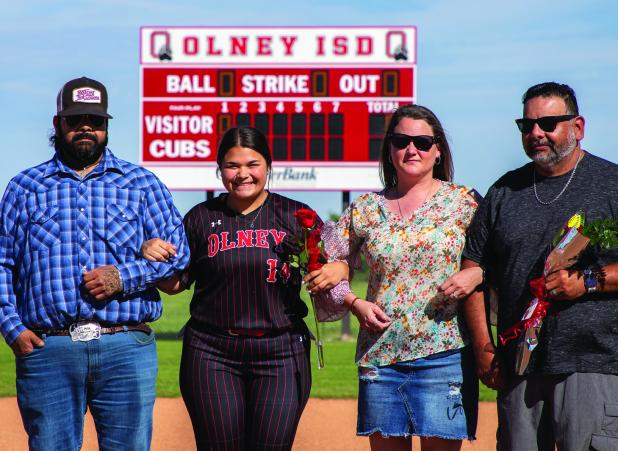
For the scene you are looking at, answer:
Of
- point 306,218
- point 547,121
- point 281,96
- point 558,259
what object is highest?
point 281,96

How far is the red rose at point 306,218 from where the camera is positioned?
4.93 metres

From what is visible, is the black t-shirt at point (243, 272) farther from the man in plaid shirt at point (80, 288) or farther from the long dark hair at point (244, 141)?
the long dark hair at point (244, 141)

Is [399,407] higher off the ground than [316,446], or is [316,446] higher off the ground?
[399,407]

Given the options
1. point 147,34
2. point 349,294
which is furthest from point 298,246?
point 147,34

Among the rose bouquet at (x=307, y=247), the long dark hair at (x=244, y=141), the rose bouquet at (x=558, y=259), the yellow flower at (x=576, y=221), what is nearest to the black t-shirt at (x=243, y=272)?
the rose bouquet at (x=307, y=247)

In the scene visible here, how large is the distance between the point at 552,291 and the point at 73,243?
2209mm

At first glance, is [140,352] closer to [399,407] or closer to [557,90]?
[399,407]

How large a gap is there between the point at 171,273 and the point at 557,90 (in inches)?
78.5

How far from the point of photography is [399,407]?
480 cm

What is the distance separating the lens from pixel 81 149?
493 centimetres

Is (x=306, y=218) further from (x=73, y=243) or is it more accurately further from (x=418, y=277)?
(x=73, y=243)

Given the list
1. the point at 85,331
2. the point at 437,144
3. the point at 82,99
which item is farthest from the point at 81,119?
the point at 437,144

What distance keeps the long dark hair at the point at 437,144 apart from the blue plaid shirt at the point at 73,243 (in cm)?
107

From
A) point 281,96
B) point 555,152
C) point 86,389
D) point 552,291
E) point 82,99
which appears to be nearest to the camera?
point 552,291
